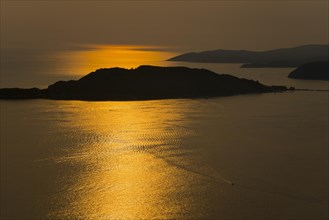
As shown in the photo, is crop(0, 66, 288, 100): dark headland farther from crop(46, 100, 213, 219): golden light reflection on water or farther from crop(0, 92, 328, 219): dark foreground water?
crop(46, 100, 213, 219): golden light reflection on water

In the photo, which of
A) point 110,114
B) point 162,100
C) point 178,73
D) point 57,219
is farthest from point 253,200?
point 178,73

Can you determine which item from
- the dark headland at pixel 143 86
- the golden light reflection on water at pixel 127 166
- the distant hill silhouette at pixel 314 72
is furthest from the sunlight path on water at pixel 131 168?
the distant hill silhouette at pixel 314 72

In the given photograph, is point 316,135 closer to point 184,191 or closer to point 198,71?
point 184,191

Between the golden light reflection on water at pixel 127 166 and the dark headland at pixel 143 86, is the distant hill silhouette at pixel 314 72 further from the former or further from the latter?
the golden light reflection on water at pixel 127 166

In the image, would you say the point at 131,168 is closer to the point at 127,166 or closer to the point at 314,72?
the point at 127,166

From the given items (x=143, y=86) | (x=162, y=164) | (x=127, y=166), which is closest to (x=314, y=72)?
(x=143, y=86)

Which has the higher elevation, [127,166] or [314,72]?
[314,72]

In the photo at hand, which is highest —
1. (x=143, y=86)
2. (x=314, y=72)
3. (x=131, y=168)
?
(x=314, y=72)
